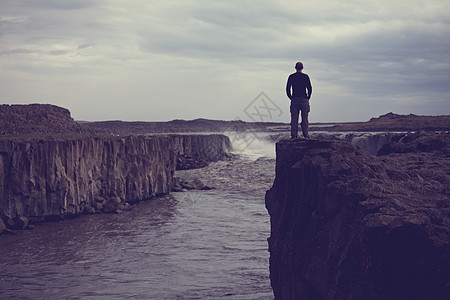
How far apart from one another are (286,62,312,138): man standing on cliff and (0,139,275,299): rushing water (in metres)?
4.76

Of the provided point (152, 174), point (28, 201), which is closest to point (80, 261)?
point (28, 201)

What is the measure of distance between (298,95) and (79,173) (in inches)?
637

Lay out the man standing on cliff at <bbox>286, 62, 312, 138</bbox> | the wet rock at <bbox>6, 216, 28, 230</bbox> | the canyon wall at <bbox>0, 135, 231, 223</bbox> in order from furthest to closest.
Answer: the canyon wall at <bbox>0, 135, 231, 223</bbox>
the wet rock at <bbox>6, 216, 28, 230</bbox>
the man standing on cliff at <bbox>286, 62, 312, 138</bbox>

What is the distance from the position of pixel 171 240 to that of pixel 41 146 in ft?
27.0

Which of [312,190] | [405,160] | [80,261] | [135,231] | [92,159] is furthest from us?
[92,159]

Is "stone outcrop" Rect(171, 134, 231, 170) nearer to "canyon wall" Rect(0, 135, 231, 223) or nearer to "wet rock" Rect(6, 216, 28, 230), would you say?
"canyon wall" Rect(0, 135, 231, 223)

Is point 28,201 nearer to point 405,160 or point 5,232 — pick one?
point 5,232

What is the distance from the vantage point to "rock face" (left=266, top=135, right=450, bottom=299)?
8.98 m

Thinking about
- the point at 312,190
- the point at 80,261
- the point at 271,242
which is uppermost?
the point at 312,190

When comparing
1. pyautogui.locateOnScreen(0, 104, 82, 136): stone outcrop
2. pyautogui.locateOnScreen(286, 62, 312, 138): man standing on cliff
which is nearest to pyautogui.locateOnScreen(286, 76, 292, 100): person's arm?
pyautogui.locateOnScreen(286, 62, 312, 138): man standing on cliff

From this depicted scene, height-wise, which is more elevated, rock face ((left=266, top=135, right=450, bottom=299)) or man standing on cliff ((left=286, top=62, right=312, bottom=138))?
man standing on cliff ((left=286, top=62, right=312, bottom=138))

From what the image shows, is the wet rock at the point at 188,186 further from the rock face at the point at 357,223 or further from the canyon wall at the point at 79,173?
the rock face at the point at 357,223

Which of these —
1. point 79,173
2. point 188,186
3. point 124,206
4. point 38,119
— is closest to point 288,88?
point 79,173

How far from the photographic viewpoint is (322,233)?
11148 mm
